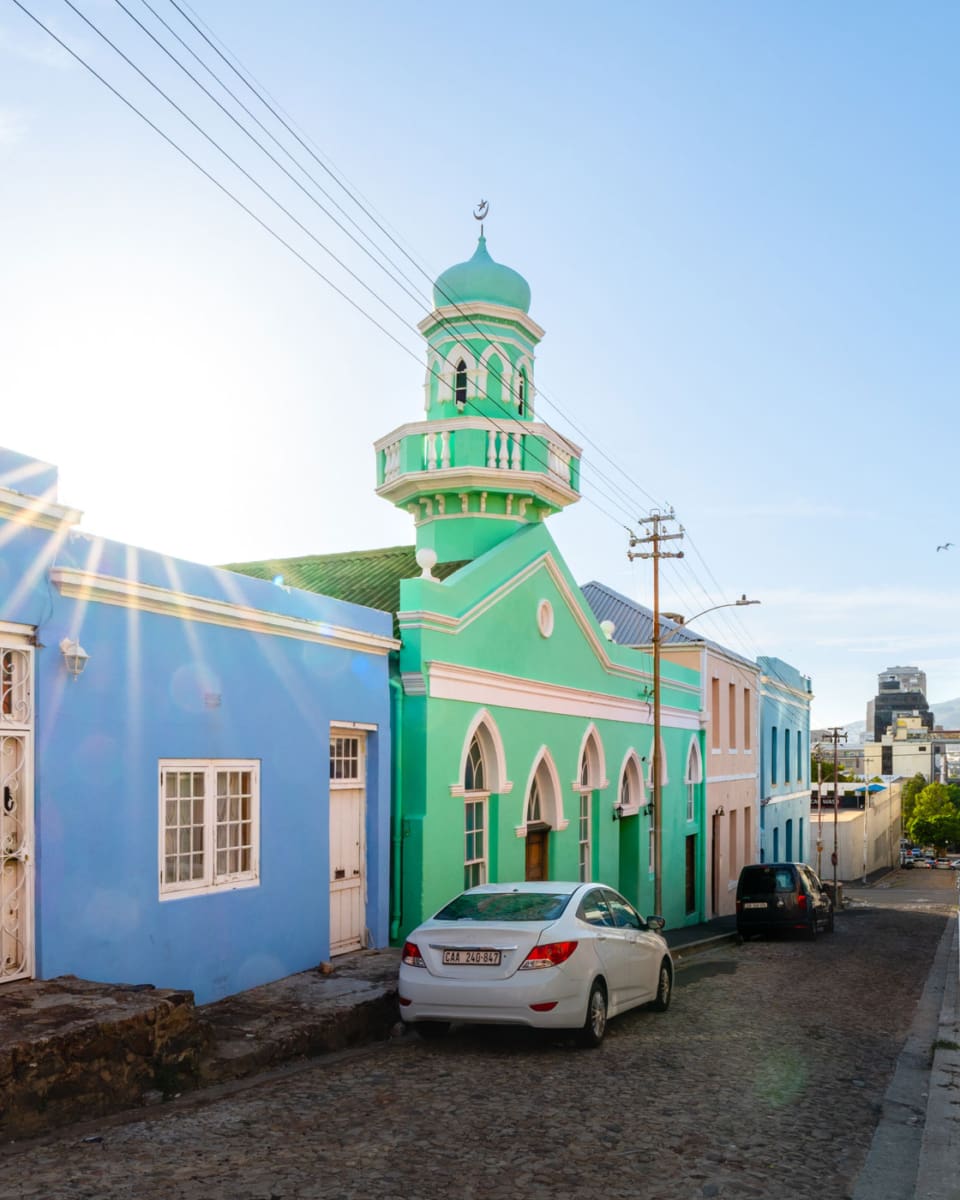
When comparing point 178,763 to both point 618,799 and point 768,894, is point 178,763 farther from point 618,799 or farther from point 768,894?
point 768,894

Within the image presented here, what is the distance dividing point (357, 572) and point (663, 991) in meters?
9.09

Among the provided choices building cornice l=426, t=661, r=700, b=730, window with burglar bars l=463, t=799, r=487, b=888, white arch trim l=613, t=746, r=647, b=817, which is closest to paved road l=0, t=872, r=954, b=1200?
window with burglar bars l=463, t=799, r=487, b=888

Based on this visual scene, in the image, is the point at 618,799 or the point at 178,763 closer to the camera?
the point at 178,763

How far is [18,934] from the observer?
850 cm

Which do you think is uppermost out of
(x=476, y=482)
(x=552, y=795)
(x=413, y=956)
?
(x=476, y=482)

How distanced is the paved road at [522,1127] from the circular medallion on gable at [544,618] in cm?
810

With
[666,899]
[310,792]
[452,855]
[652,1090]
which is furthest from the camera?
[666,899]

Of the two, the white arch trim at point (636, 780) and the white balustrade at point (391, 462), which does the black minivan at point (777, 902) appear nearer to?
the white arch trim at point (636, 780)

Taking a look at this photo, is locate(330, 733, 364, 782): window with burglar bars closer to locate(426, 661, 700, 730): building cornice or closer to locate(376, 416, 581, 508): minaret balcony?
locate(426, 661, 700, 730): building cornice

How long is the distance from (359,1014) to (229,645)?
339 centimetres

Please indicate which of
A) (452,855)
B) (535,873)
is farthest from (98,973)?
(535,873)

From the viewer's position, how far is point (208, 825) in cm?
1065

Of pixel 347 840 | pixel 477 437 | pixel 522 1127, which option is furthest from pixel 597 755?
pixel 522 1127

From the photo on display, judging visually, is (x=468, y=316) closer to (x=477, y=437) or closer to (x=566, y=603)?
(x=477, y=437)
